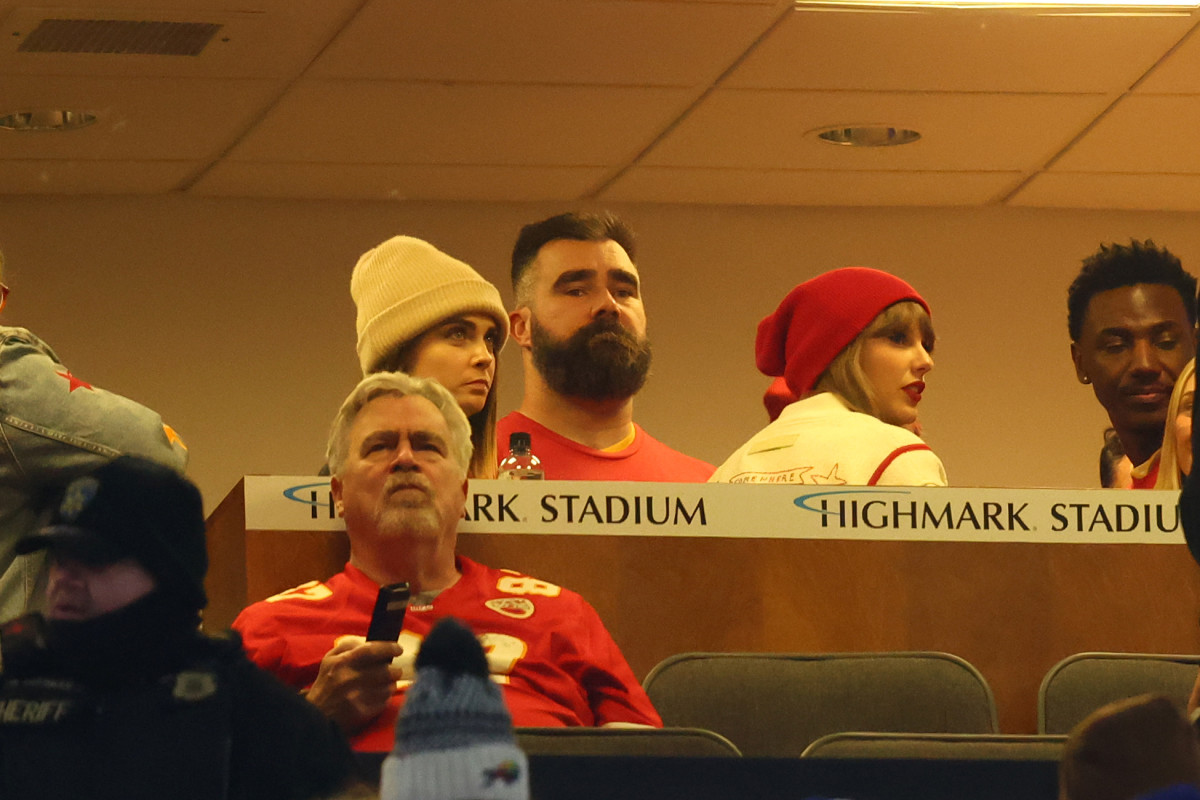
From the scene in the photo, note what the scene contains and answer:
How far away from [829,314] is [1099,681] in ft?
2.79

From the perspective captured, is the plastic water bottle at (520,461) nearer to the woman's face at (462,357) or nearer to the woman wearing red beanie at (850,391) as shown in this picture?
the woman's face at (462,357)

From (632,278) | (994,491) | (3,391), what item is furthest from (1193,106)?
(3,391)

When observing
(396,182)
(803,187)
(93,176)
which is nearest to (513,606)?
(396,182)

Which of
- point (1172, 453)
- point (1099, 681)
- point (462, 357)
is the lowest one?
point (1099, 681)

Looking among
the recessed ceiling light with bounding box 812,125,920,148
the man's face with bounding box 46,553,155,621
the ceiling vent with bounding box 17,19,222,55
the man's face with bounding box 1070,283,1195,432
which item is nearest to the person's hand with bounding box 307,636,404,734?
the man's face with bounding box 46,553,155,621

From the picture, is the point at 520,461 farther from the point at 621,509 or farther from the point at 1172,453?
the point at 1172,453

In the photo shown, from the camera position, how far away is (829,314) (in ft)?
10.6

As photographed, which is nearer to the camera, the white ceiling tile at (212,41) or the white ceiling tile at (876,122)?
the white ceiling tile at (212,41)

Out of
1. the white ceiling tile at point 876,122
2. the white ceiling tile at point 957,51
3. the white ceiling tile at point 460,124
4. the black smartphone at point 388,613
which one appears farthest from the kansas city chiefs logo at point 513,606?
the white ceiling tile at point 876,122

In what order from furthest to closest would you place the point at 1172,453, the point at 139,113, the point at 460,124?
the point at 460,124, the point at 139,113, the point at 1172,453

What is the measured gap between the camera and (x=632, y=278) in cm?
364

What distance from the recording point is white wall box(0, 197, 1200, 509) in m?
6.48

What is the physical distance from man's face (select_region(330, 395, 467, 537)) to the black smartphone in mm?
311

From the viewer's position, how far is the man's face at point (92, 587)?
1.57 metres
